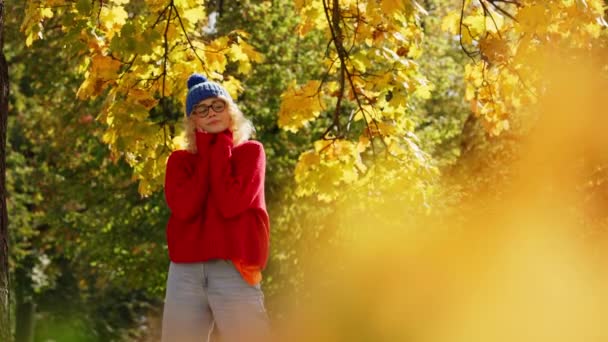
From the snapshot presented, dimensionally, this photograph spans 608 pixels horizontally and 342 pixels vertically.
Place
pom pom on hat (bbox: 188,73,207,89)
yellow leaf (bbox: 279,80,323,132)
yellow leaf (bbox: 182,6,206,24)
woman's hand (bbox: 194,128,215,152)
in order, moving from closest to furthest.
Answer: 1. woman's hand (bbox: 194,128,215,152)
2. pom pom on hat (bbox: 188,73,207,89)
3. yellow leaf (bbox: 182,6,206,24)
4. yellow leaf (bbox: 279,80,323,132)

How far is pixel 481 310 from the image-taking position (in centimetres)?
1302

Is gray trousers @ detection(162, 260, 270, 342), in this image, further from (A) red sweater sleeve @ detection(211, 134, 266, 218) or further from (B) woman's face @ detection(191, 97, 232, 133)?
(B) woman's face @ detection(191, 97, 232, 133)

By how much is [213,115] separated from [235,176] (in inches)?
14.8

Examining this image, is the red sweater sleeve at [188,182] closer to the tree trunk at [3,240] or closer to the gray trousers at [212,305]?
the gray trousers at [212,305]

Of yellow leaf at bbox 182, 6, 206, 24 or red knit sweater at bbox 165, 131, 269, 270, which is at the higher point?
yellow leaf at bbox 182, 6, 206, 24

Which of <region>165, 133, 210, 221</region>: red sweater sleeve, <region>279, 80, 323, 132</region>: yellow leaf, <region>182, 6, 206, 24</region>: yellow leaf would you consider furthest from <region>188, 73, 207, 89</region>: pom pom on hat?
<region>279, 80, 323, 132</region>: yellow leaf

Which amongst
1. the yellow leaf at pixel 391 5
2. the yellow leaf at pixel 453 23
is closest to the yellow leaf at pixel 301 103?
the yellow leaf at pixel 453 23

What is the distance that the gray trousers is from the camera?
5.32m

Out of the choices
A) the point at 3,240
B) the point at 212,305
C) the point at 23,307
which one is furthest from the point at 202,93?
the point at 23,307

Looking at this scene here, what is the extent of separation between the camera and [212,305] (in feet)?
17.6

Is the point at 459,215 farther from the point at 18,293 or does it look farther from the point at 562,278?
the point at 18,293

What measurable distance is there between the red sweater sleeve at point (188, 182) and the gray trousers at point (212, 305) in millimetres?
256

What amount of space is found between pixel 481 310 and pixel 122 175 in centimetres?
897

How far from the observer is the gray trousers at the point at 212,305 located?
532cm
